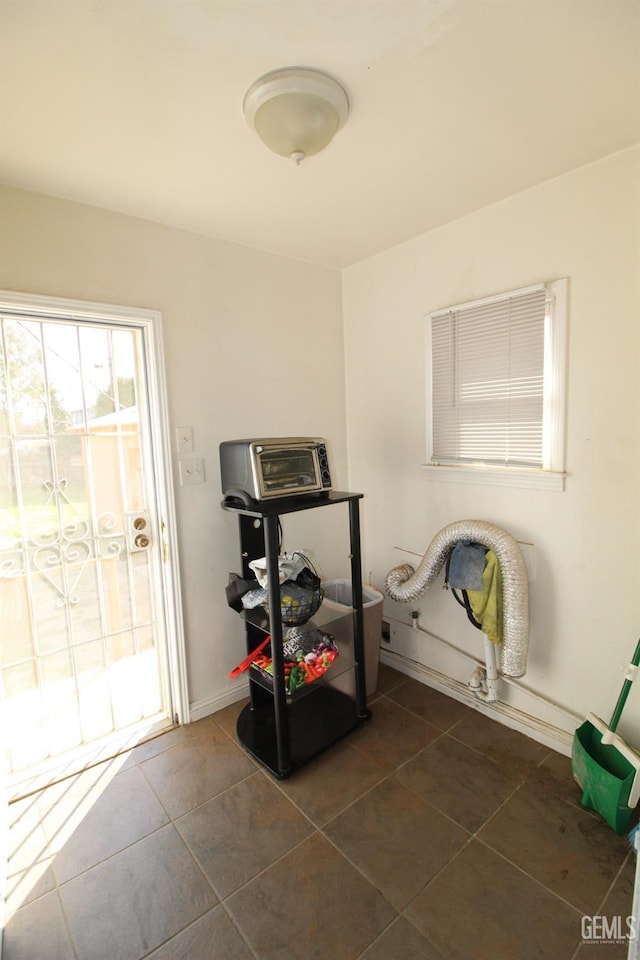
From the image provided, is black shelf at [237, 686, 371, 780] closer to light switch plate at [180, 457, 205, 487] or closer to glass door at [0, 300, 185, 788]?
glass door at [0, 300, 185, 788]

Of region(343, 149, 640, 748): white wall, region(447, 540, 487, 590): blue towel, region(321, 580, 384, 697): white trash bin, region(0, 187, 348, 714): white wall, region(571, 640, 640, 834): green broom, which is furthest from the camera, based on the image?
region(321, 580, 384, 697): white trash bin

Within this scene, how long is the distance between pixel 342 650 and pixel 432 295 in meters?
1.94

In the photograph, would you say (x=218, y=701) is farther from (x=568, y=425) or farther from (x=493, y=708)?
(x=568, y=425)

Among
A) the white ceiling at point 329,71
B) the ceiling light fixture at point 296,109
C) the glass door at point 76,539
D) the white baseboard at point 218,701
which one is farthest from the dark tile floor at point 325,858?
the white ceiling at point 329,71

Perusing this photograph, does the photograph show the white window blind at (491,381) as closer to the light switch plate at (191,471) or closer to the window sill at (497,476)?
the window sill at (497,476)

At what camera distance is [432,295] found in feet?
7.40

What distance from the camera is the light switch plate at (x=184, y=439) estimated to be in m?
2.12

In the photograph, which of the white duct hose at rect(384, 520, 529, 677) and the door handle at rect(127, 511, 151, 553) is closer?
the white duct hose at rect(384, 520, 529, 677)

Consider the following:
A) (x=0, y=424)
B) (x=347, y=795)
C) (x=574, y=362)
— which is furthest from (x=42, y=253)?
(x=347, y=795)

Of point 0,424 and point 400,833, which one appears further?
point 0,424

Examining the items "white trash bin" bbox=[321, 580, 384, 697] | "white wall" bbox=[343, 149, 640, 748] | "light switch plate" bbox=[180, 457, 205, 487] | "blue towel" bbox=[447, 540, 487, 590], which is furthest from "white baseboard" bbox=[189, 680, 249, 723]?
"blue towel" bbox=[447, 540, 487, 590]

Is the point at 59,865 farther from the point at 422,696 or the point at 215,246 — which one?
the point at 215,246

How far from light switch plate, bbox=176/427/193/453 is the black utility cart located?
361 millimetres

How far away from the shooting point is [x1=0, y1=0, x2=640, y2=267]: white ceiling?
102cm
